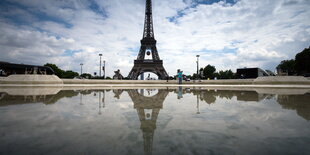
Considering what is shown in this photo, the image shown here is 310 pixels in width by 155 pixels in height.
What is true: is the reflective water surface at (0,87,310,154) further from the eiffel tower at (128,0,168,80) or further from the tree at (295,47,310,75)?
the tree at (295,47,310,75)

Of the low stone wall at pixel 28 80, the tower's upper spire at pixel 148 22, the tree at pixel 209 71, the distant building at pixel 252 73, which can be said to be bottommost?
the low stone wall at pixel 28 80

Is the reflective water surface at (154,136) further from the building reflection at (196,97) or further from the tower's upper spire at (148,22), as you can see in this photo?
the tower's upper spire at (148,22)

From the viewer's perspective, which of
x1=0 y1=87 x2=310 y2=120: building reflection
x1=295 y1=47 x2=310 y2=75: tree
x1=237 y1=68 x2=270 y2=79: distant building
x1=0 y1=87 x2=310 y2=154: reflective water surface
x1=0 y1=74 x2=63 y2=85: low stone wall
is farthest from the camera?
x1=295 y1=47 x2=310 y2=75: tree

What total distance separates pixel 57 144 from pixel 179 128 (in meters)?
2.76

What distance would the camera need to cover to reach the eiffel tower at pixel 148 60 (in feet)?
187

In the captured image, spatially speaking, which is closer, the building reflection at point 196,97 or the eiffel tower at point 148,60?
the building reflection at point 196,97

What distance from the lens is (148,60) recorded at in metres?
59.2

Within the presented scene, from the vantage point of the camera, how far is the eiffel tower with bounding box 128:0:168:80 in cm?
5694

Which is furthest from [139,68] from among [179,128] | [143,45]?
[179,128]

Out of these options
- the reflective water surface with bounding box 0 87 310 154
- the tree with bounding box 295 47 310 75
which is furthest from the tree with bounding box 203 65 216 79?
the reflective water surface with bounding box 0 87 310 154

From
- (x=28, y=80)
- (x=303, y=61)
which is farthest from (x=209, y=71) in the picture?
(x=28, y=80)

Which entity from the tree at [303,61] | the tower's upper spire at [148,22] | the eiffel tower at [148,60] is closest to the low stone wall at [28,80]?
the eiffel tower at [148,60]

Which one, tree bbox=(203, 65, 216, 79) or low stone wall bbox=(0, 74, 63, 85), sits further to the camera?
tree bbox=(203, 65, 216, 79)

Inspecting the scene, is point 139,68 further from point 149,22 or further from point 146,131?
point 146,131
